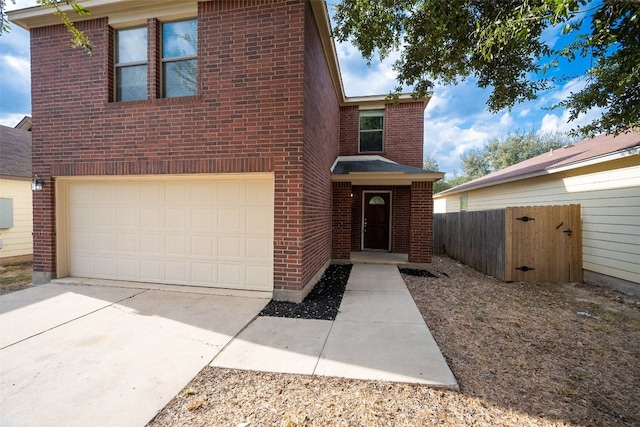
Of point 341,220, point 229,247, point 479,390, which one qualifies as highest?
point 341,220

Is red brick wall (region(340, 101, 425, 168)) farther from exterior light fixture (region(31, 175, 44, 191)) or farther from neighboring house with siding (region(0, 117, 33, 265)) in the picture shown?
neighboring house with siding (region(0, 117, 33, 265))

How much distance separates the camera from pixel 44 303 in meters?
4.77

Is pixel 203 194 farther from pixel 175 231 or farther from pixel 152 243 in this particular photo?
pixel 152 243

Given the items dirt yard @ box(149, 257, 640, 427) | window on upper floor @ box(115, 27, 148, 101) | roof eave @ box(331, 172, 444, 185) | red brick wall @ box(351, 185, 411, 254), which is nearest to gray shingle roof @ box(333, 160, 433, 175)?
roof eave @ box(331, 172, 444, 185)

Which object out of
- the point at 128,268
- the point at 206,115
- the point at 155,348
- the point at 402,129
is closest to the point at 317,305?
the point at 155,348

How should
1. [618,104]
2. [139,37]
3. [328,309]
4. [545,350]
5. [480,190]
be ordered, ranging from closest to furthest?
[545,350] → [618,104] → [328,309] → [139,37] → [480,190]

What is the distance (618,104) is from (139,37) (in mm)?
A: 8745

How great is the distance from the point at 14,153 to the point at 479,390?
14538mm

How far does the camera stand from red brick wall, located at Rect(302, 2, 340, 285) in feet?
17.1

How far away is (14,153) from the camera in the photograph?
9641mm

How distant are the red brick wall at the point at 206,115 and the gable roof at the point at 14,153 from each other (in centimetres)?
423

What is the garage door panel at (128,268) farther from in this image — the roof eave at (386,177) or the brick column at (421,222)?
the brick column at (421,222)

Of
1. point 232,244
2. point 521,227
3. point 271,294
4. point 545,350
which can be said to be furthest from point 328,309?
point 521,227

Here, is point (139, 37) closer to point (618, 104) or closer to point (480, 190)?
point (618, 104)
